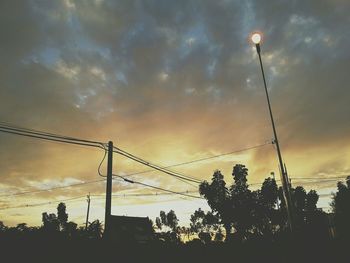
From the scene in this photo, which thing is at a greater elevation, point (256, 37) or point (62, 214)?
point (62, 214)

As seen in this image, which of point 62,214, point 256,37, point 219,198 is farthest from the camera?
point 62,214

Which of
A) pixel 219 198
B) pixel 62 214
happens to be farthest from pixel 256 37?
pixel 62 214

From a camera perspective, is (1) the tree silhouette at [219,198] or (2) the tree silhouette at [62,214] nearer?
(1) the tree silhouette at [219,198]

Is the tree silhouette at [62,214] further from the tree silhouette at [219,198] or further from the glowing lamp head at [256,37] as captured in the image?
the glowing lamp head at [256,37]

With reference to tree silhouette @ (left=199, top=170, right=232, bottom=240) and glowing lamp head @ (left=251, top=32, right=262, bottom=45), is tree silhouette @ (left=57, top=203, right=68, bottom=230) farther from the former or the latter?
glowing lamp head @ (left=251, top=32, right=262, bottom=45)

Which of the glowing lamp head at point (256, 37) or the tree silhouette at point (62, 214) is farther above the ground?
the tree silhouette at point (62, 214)

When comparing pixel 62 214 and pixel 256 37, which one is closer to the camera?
→ pixel 256 37

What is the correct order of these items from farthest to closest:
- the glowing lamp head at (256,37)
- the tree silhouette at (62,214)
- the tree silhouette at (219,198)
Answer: the tree silhouette at (62,214), the tree silhouette at (219,198), the glowing lamp head at (256,37)

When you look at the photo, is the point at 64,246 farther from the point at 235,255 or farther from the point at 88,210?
the point at 88,210

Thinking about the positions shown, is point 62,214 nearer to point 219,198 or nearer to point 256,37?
point 219,198

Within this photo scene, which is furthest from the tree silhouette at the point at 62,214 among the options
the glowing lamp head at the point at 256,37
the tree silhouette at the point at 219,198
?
the glowing lamp head at the point at 256,37

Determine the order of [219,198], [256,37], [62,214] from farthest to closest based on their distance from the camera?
[62,214] < [219,198] < [256,37]

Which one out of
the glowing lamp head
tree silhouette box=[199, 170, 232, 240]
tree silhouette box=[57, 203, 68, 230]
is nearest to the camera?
the glowing lamp head

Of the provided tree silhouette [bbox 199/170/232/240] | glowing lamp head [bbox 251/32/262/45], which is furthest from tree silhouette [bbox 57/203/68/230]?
glowing lamp head [bbox 251/32/262/45]
